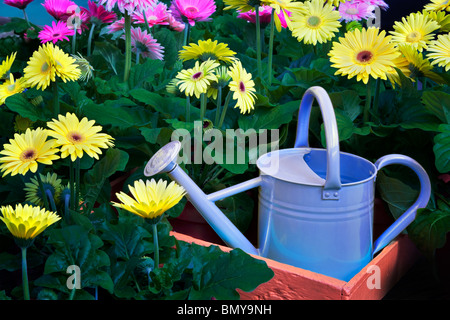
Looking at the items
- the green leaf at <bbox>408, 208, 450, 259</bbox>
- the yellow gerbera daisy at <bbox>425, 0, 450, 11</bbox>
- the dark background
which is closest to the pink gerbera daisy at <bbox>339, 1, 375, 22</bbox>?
the yellow gerbera daisy at <bbox>425, 0, 450, 11</bbox>

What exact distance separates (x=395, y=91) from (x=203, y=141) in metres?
0.33

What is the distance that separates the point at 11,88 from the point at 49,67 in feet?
0.38

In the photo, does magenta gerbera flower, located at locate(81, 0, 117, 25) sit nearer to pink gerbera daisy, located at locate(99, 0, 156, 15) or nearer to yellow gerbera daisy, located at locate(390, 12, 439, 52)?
pink gerbera daisy, located at locate(99, 0, 156, 15)

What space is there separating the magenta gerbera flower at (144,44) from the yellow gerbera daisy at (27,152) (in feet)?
1.61

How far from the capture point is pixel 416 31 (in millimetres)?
814

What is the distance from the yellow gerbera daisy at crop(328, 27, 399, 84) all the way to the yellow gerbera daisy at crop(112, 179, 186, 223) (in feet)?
1.10

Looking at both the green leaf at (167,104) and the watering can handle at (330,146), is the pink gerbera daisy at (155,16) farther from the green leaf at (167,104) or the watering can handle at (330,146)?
the watering can handle at (330,146)

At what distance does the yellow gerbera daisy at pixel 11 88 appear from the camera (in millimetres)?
666

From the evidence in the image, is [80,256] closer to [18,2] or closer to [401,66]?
[401,66]

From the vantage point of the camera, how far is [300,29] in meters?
0.88

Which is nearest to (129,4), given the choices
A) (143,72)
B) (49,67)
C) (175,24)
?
(143,72)

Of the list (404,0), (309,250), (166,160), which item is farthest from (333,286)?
(404,0)

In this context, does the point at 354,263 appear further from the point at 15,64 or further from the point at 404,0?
the point at 404,0
